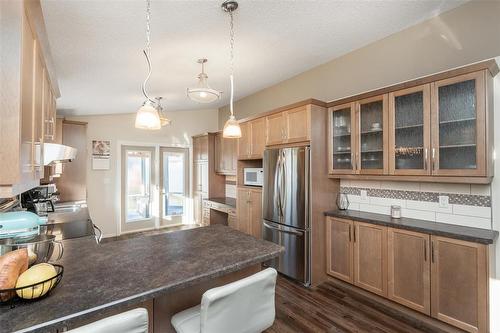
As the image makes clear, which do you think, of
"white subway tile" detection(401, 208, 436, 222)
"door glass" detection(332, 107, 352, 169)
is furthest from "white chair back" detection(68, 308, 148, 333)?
"white subway tile" detection(401, 208, 436, 222)

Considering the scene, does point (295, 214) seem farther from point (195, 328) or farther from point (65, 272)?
point (65, 272)

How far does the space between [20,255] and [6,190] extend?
0.96ft

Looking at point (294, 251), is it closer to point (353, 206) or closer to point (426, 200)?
point (353, 206)

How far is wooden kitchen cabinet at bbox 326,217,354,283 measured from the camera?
112 inches

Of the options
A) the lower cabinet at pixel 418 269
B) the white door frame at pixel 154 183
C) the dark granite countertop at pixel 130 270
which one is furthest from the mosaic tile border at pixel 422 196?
the white door frame at pixel 154 183

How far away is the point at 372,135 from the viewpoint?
2811 millimetres

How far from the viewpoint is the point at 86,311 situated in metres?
0.93

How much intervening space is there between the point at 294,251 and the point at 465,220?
1762 mm

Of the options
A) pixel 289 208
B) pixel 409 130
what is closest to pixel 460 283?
pixel 409 130

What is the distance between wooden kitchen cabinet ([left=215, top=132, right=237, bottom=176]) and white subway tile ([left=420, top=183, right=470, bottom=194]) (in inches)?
120

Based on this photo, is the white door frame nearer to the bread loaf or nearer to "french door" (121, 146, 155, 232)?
"french door" (121, 146, 155, 232)

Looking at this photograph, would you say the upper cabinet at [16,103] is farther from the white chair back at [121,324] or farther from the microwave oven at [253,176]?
the microwave oven at [253,176]

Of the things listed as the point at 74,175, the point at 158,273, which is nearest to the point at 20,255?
the point at 158,273

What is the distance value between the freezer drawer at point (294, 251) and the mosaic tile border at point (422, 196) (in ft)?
2.87
